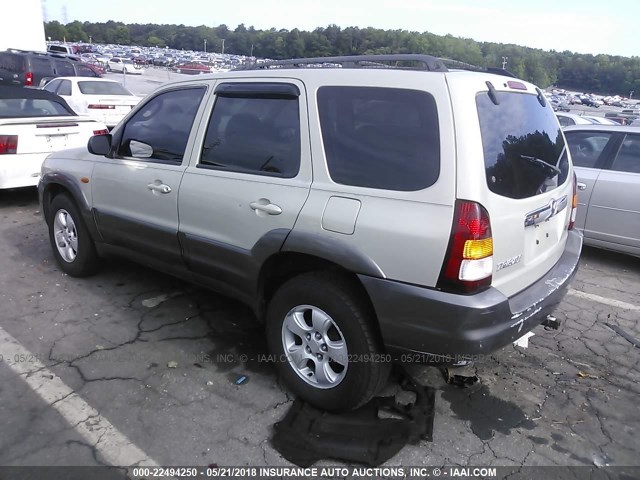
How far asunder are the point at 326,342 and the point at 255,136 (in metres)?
1.32

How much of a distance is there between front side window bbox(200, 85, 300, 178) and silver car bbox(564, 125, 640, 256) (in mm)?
4000

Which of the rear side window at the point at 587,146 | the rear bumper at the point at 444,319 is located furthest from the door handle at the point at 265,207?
the rear side window at the point at 587,146

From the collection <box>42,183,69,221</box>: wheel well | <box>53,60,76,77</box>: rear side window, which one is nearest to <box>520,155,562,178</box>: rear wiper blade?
<box>42,183,69,221</box>: wheel well

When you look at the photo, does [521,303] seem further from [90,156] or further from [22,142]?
[22,142]

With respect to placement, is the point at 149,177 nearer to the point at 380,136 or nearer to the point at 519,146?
the point at 380,136

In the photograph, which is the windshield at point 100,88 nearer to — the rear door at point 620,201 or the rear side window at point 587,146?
the rear side window at point 587,146

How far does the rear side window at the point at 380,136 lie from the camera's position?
2.44 meters

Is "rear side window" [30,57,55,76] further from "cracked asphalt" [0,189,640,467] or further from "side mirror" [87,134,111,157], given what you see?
"side mirror" [87,134,111,157]

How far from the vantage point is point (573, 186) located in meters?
3.45

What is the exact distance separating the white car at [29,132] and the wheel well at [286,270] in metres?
4.88

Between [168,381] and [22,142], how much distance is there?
15.6 ft

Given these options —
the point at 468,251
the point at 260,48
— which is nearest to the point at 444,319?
the point at 468,251

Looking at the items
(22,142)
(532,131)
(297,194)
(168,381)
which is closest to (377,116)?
(297,194)

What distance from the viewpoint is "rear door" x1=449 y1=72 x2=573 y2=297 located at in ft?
7.81
